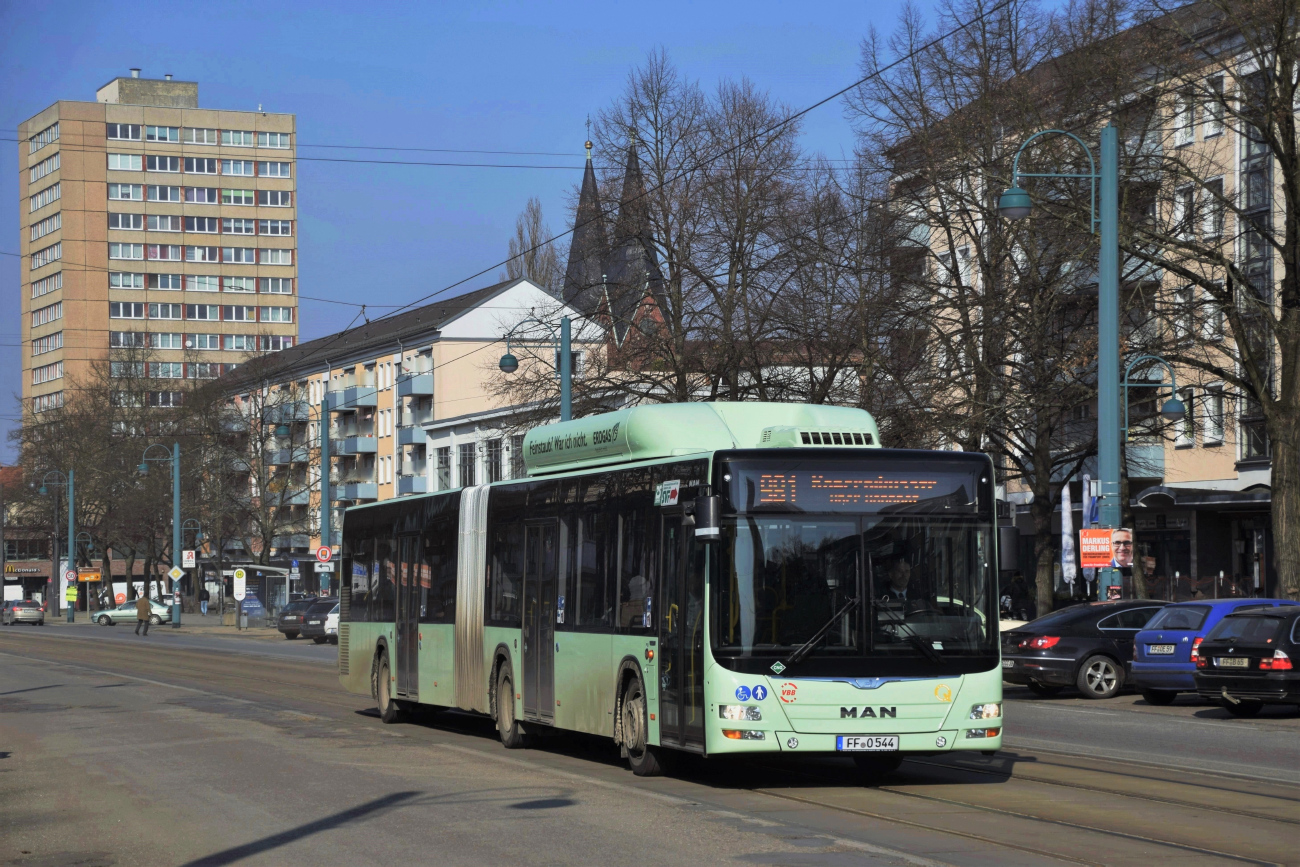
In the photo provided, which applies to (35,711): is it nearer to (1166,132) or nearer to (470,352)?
(1166,132)

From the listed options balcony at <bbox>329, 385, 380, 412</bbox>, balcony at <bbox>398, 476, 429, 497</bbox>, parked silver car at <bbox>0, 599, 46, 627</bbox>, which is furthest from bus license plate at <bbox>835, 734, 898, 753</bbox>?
balcony at <bbox>329, 385, 380, 412</bbox>

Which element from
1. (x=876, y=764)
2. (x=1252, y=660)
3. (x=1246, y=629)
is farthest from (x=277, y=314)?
(x=876, y=764)

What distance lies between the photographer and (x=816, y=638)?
12.9 metres

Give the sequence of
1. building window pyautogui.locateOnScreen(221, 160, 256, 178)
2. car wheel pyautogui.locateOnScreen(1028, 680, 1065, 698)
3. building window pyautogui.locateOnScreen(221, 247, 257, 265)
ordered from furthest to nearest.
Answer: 1. building window pyautogui.locateOnScreen(221, 247, 257, 265)
2. building window pyautogui.locateOnScreen(221, 160, 256, 178)
3. car wheel pyautogui.locateOnScreen(1028, 680, 1065, 698)

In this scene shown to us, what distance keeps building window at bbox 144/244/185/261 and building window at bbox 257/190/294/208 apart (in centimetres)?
736

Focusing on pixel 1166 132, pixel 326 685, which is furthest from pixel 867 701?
pixel 1166 132

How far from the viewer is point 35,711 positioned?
2362cm

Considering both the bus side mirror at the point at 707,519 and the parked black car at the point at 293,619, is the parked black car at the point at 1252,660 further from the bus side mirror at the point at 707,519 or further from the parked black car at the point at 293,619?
the parked black car at the point at 293,619

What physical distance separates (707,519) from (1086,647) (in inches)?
533

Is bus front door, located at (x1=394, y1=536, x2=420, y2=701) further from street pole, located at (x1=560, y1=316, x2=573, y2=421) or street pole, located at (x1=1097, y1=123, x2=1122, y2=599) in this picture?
street pole, located at (x1=560, y1=316, x2=573, y2=421)

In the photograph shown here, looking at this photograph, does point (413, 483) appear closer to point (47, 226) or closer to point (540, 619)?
point (47, 226)

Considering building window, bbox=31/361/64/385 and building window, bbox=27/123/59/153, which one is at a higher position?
building window, bbox=27/123/59/153

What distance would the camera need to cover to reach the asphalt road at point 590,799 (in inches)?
392

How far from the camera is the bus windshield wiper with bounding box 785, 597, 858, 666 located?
12906 millimetres
